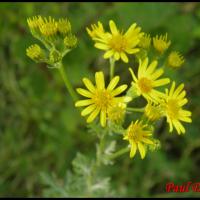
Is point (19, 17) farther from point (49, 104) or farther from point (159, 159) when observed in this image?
point (159, 159)

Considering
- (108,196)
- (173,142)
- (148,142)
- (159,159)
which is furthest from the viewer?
(173,142)

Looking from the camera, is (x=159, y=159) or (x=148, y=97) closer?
(x=148, y=97)

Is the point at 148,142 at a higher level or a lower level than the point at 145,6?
lower

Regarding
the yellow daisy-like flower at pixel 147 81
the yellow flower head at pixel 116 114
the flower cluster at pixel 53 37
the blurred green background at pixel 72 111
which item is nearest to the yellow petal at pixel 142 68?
the yellow daisy-like flower at pixel 147 81

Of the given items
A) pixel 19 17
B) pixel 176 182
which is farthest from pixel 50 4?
pixel 176 182

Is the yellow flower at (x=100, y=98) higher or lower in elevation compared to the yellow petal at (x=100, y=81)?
lower

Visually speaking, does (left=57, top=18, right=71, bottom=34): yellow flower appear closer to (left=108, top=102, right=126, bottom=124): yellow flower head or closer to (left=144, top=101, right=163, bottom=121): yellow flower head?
(left=108, top=102, right=126, bottom=124): yellow flower head

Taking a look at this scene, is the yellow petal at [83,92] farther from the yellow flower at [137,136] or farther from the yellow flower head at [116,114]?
the yellow flower at [137,136]
